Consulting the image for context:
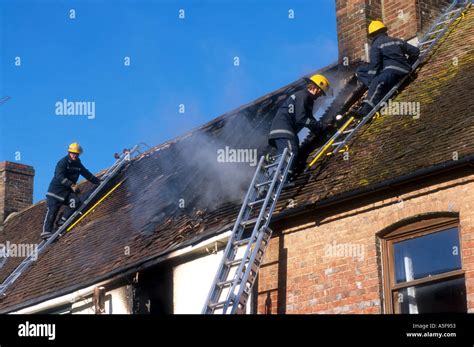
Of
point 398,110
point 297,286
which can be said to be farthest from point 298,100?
point 297,286

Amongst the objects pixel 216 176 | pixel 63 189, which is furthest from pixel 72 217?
pixel 216 176

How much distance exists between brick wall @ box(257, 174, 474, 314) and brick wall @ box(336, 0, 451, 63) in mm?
5221

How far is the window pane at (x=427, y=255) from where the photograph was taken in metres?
13.0

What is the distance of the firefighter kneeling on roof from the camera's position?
612 inches

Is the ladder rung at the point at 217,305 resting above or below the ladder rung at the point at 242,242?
below

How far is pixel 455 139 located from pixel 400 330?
14.6ft

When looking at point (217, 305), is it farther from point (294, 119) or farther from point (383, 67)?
point (383, 67)

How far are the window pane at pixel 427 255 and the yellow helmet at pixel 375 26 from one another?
17.8 ft

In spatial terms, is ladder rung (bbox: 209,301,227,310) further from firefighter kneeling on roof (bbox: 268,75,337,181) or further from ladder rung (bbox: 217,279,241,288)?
firefighter kneeling on roof (bbox: 268,75,337,181)

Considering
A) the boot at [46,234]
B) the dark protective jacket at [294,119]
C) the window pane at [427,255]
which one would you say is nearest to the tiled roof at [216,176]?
the boot at [46,234]

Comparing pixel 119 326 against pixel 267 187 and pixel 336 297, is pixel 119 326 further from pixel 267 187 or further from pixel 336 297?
pixel 267 187

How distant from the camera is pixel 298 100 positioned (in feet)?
51.9

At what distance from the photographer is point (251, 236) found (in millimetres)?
13977

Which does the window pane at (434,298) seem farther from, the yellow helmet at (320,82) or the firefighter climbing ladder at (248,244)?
the yellow helmet at (320,82)
